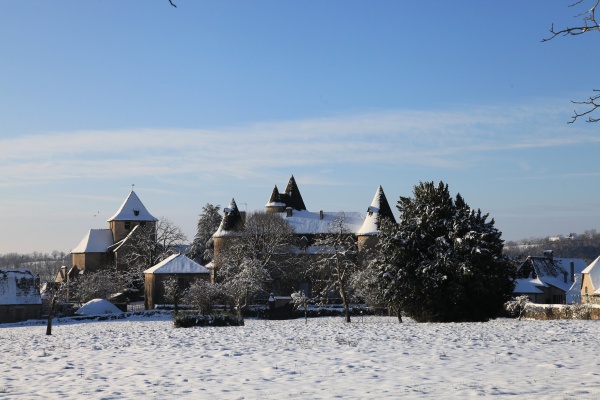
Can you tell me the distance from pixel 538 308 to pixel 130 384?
95.7 feet

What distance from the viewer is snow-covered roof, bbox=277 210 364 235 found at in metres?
74.4

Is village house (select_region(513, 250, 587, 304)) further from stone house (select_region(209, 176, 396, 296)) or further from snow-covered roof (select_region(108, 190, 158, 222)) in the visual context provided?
snow-covered roof (select_region(108, 190, 158, 222))

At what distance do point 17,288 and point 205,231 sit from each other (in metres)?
37.1

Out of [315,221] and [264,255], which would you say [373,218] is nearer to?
[315,221]

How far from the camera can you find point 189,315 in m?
28.2

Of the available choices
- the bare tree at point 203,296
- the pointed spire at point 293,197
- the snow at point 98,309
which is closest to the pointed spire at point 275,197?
the pointed spire at point 293,197

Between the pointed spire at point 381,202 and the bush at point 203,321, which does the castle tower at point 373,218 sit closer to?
the pointed spire at point 381,202

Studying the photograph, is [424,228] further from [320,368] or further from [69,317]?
[69,317]

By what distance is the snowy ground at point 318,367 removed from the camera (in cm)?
1080

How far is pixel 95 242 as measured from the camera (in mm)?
78188

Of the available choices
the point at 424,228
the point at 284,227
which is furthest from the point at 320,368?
the point at 284,227

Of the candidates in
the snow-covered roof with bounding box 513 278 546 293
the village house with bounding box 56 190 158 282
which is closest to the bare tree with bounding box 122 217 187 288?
the village house with bounding box 56 190 158 282

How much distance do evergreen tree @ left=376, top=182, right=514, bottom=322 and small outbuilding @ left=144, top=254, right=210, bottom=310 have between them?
31.4 m

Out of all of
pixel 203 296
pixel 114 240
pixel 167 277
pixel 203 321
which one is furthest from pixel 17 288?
pixel 203 321
